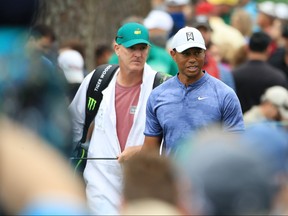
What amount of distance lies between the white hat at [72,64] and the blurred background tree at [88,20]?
88.9 inches

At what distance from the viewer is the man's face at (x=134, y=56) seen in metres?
9.08

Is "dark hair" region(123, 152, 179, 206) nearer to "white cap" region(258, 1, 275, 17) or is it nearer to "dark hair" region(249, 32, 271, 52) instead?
"dark hair" region(249, 32, 271, 52)

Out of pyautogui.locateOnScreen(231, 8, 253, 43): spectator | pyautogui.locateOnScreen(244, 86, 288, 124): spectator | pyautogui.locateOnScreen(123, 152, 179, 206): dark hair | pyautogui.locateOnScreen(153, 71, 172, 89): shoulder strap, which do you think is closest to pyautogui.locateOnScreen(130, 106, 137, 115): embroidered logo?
pyautogui.locateOnScreen(153, 71, 172, 89): shoulder strap

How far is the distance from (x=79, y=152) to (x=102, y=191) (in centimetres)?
41

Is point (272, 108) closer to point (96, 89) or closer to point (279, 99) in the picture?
point (279, 99)

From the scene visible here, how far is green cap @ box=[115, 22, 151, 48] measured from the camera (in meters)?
9.26

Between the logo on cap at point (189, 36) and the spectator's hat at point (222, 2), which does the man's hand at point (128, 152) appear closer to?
the logo on cap at point (189, 36)

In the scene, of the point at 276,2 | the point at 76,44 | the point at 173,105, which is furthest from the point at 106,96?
the point at 276,2

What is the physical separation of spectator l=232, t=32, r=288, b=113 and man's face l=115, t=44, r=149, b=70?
3618mm

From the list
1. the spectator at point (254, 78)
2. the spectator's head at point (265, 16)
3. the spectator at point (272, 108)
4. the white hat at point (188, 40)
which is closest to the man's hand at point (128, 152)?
the white hat at point (188, 40)

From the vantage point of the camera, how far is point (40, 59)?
316 cm

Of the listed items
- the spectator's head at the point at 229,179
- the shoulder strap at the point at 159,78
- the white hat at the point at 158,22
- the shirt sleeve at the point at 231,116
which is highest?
the spectator's head at the point at 229,179

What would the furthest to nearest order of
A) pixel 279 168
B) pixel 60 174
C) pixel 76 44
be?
pixel 76 44
pixel 279 168
pixel 60 174

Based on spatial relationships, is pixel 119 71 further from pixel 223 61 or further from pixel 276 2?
pixel 276 2
